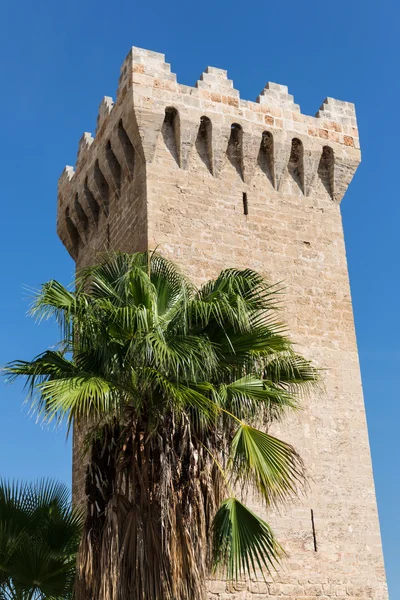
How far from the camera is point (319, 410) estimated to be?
1489 centimetres

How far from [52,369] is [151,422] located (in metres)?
1.24

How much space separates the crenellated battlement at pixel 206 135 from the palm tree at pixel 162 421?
192 inches

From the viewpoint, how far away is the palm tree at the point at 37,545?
1087 cm

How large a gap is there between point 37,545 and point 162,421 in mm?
2281

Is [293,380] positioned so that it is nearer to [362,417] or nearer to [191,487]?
[191,487]

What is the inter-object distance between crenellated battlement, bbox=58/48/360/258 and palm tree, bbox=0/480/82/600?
5.76 m

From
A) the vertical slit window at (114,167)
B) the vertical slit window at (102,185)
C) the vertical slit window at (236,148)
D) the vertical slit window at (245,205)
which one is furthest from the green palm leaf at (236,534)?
the vertical slit window at (102,185)

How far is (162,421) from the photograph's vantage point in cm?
1030

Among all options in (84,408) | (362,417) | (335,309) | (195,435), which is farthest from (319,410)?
(84,408)

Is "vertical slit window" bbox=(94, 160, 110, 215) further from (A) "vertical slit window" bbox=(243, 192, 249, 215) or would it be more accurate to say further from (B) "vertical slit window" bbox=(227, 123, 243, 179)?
(A) "vertical slit window" bbox=(243, 192, 249, 215)

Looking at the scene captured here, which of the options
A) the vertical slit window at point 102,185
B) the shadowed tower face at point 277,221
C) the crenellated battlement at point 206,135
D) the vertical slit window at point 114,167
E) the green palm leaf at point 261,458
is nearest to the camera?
the green palm leaf at point 261,458

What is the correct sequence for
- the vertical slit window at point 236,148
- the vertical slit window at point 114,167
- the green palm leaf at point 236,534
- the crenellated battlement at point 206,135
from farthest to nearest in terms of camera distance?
the vertical slit window at point 114,167 → the vertical slit window at point 236,148 → the crenellated battlement at point 206,135 → the green palm leaf at point 236,534

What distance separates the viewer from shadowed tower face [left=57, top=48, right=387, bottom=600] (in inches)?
559

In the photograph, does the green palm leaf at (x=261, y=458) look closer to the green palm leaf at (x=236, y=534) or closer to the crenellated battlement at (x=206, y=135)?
the green palm leaf at (x=236, y=534)
